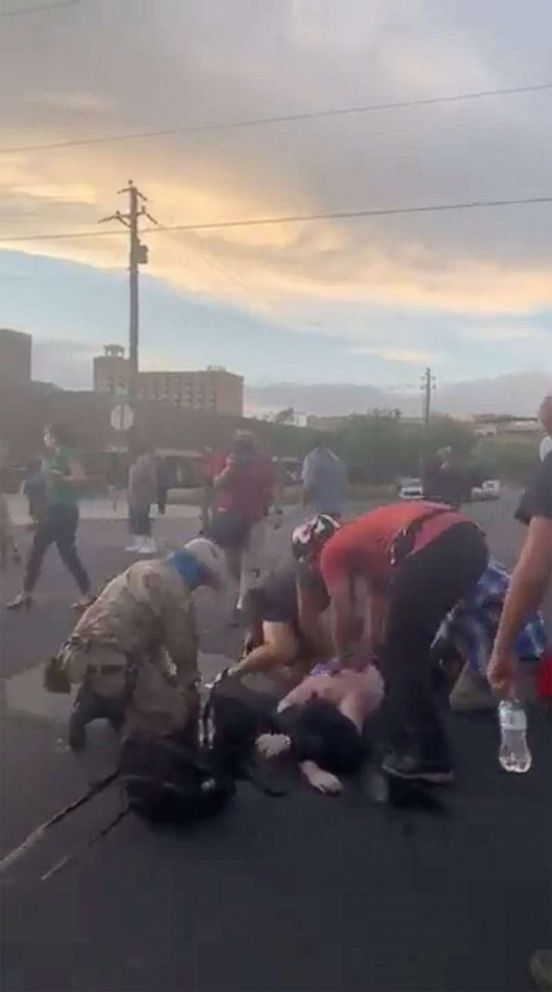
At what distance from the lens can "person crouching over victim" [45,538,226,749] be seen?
1.64m

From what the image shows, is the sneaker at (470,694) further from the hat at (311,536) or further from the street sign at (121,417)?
the street sign at (121,417)

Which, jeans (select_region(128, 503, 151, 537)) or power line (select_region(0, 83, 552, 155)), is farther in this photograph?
jeans (select_region(128, 503, 151, 537))

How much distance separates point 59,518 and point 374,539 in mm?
458

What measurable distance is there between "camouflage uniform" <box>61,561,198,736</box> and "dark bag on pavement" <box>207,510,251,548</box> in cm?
8

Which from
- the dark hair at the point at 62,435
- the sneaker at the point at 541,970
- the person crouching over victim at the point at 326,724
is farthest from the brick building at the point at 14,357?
the sneaker at the point at 541,970

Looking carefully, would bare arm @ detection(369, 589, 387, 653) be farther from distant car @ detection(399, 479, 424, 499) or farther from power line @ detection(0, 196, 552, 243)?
power line @ detection(0, 196, 552, 243)

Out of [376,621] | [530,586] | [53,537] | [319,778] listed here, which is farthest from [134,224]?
[319,778]

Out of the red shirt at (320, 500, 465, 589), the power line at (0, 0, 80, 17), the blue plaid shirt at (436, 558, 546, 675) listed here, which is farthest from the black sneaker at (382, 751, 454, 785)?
the power line at (0, 0, 80, 17)

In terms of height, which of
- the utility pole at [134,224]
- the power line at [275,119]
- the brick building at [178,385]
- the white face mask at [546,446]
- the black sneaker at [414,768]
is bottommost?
the black sneaker at [414,768]

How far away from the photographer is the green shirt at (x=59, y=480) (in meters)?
1.55

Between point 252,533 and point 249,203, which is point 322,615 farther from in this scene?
point 249,203

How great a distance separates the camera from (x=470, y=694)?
6.00ft

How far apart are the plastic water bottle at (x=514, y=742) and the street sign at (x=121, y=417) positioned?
72cm

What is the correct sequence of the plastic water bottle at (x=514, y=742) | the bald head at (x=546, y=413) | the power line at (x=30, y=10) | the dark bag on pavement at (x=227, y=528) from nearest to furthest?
the power line at (x=30, y=10)
the bald head at (x=546, y=413)
the dark bag on pavement at (x=227, y=528)
the plastic water bottle at (x=514, y=742)
